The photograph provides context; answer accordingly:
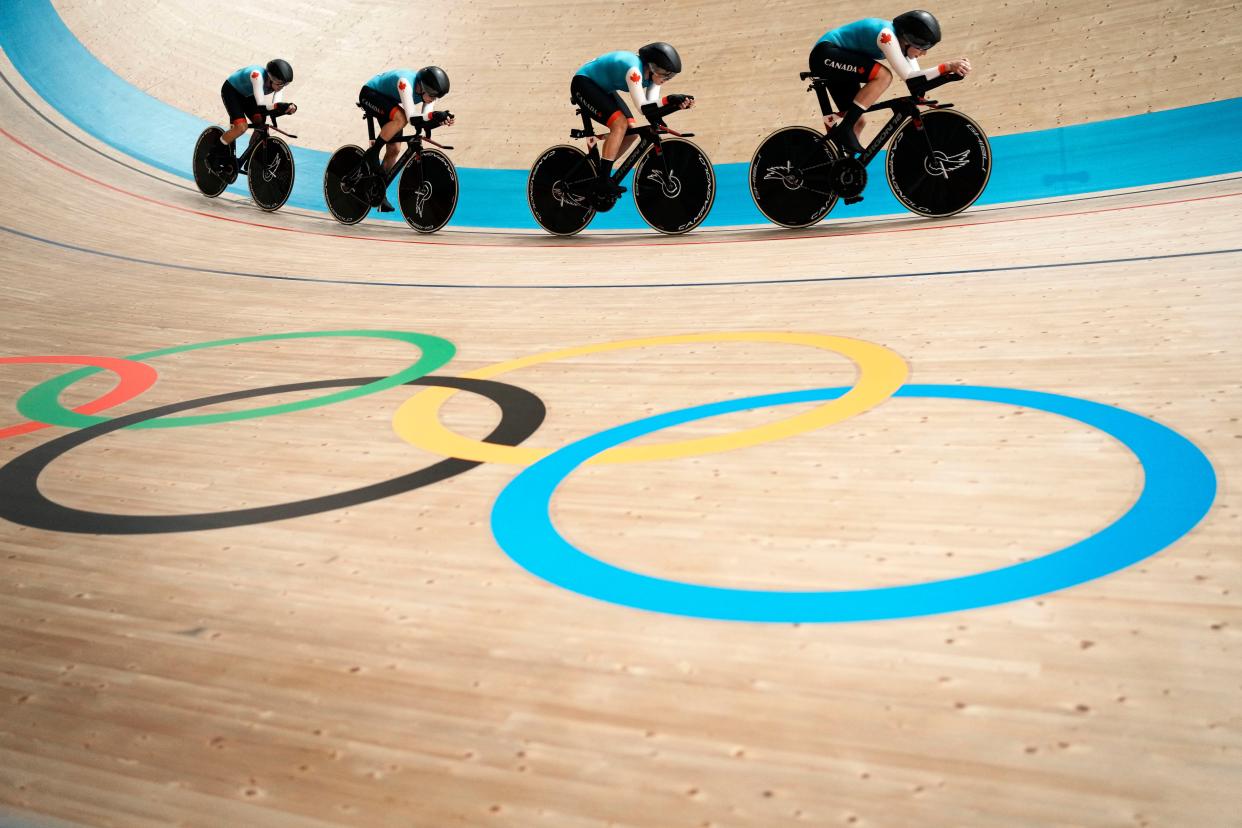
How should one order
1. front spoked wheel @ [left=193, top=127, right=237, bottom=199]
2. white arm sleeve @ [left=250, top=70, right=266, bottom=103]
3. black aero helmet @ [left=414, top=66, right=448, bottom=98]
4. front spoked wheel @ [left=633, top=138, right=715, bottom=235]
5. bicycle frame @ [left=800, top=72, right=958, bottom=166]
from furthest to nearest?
front spoked wheel @ [left=193, top=127, right=237, bottom=199] → white arm sleeve @ [left=250, top=70, right=266, bottom=103] → black aero helmet @ [left=414, top=66, right=448, bottom=98] → front spoked wheel @ [left=633, top=138, right=715, bottom=235] → bicycle frame @ [left=800, top=72, right=958, bottom=166]

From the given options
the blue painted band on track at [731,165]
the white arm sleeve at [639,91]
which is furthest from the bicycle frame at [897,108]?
the blue painted band on track at [731,165]

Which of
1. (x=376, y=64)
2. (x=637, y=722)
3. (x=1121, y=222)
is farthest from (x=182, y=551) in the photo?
(x=376, y=64)

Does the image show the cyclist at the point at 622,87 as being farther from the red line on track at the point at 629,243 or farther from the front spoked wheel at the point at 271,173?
the front spoked wheel at the point at 271,173

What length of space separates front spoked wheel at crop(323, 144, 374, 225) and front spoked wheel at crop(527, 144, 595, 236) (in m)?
1.23

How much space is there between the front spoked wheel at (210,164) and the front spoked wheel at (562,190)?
2712 mm

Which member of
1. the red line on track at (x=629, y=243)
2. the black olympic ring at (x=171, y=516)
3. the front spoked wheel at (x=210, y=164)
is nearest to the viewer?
the black olympic ring at (x=171, y=516)

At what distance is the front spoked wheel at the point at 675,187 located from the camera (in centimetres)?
528

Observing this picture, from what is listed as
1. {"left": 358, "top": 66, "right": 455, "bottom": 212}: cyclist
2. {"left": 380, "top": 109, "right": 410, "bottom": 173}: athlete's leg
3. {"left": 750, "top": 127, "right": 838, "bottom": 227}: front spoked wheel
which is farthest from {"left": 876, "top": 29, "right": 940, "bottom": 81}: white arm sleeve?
{"left": 380, "top": 109, "right": 410, "bottom": 173}: athlete's leg

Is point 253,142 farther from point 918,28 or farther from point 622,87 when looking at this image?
point 918,28

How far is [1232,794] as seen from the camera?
1.08 meters

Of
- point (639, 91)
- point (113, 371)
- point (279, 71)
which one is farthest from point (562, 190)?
point (113, 371)

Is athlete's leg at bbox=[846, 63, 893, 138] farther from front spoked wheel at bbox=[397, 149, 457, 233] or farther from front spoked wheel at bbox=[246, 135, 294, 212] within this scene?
front spoked wheel at bbox=[246, 135, 294, 212]

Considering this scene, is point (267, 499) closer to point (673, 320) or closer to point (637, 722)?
point (637, 722)

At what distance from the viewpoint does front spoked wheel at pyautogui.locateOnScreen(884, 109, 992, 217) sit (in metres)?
4.79
